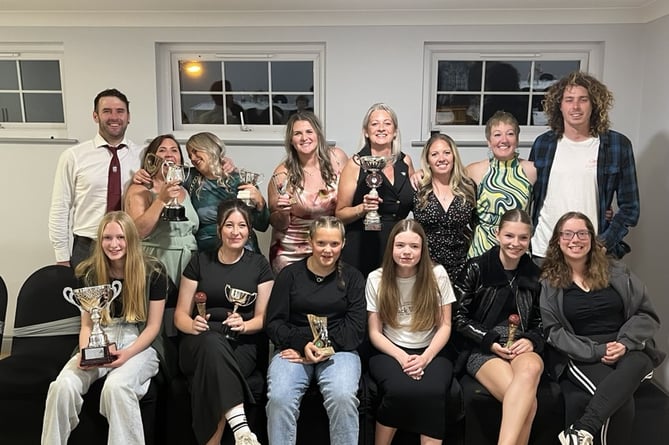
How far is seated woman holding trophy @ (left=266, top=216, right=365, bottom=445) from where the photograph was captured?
101 inches

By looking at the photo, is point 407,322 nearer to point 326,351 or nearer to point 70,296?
point 326,351

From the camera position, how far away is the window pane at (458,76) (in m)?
4.02

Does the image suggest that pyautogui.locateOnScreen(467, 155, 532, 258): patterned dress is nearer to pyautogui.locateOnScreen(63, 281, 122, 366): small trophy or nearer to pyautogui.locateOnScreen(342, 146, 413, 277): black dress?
pyautogui.locateOnScreen(342, 146, 413, 277): black dress

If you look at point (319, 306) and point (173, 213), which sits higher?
point (173, 213)

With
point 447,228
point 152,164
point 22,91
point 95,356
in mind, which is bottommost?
point 95,356

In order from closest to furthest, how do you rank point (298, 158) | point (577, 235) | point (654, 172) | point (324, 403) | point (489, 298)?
point (324, 403), point (577, 235), point (489, 298), point (298, 158), point (654, 172)

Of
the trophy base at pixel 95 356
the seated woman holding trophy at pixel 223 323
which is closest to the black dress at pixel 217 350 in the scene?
the seated woman holding trophy at pixel 223 323

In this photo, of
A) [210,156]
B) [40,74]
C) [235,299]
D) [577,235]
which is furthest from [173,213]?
[40,74]

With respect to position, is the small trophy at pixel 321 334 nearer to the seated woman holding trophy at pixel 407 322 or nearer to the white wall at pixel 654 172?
the seated woman holding trophy at pixel 407 322

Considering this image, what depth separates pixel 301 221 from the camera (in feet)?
10.2

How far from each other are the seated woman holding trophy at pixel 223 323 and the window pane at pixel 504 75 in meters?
2.14

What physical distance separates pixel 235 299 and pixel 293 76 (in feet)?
6.41

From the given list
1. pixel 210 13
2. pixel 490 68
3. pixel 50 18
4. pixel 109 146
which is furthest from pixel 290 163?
pixel 50 18

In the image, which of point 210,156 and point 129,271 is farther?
point 210,156
